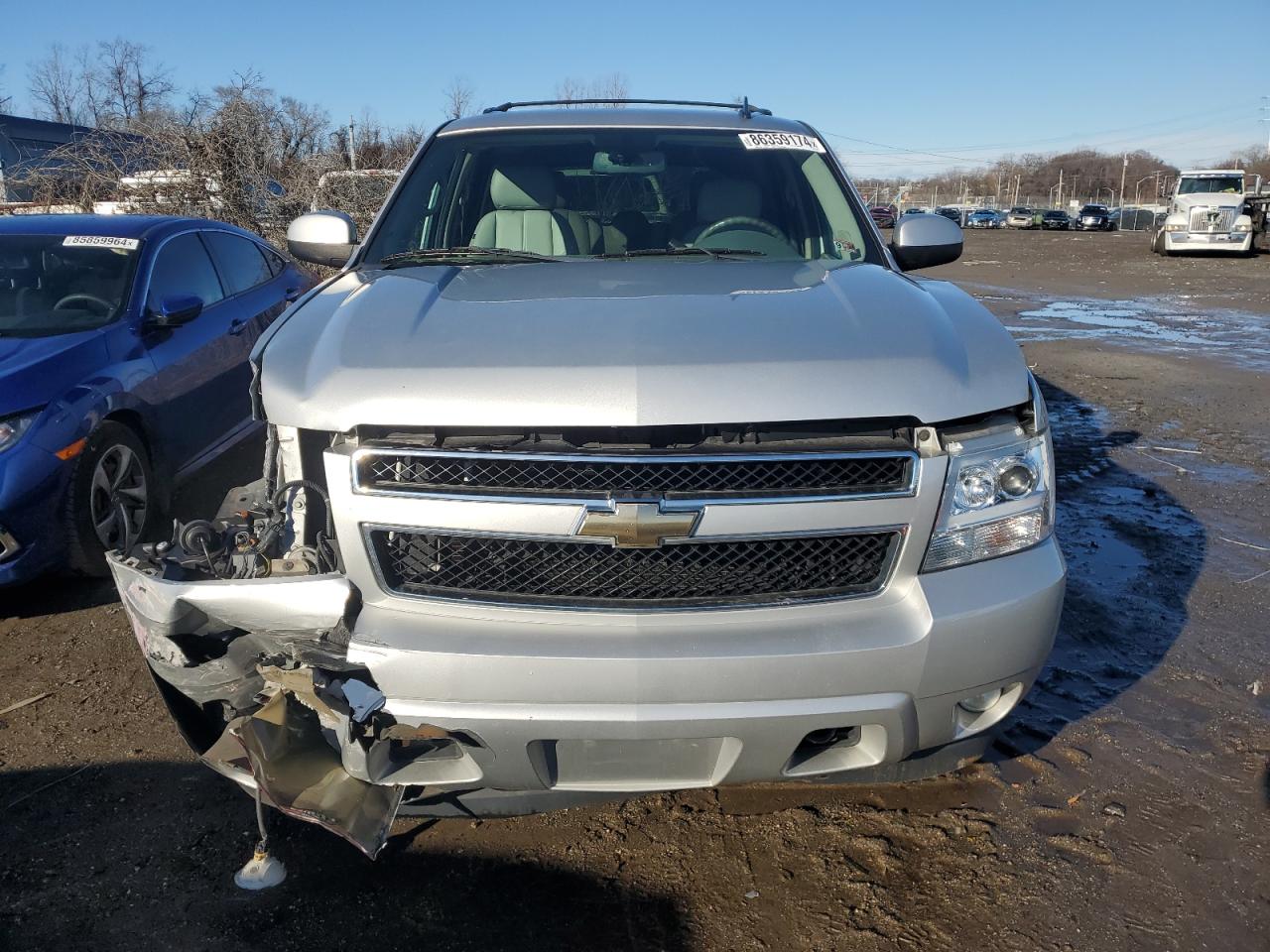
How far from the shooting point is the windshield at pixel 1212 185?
27969 mm

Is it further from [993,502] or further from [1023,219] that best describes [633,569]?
[1023,219]

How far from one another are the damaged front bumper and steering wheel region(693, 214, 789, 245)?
7.05 feet

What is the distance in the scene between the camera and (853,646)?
6.88 ft

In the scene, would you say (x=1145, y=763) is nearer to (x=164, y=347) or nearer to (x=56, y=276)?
(x=164, y=347)

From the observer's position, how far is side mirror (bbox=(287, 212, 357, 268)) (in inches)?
145

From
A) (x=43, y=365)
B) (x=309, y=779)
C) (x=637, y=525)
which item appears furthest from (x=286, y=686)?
(x=43, y=365)

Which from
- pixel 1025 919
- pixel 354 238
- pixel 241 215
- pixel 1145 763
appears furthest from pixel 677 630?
pixel 241 215

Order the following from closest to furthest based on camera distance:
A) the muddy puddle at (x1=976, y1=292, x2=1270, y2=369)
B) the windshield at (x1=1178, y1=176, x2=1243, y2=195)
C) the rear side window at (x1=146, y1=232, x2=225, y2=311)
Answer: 1. the rear side window at (x1=146, y1=232, x2=225, y2=311)
2. the muddy puddle at (x1=976, y1=292, x2=1270, y2=369)
3. the windshield at (x1=1178, y1=176, x2=1243, y2=195)

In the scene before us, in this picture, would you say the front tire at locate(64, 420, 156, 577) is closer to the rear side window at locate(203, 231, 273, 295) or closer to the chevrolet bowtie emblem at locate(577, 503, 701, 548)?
the rear side window at locate(203, 231, 273, 295)

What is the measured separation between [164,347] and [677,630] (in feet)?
13.1

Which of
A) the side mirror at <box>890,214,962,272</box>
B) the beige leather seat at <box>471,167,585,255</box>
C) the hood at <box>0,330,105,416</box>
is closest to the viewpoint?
the beige leather seat at <box>471,167,585,255</box>

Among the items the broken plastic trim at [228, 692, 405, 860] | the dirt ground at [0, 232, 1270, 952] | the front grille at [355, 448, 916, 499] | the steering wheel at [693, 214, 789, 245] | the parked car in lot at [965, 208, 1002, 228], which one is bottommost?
the parked car in lot at [965, 208, 1002, 228]

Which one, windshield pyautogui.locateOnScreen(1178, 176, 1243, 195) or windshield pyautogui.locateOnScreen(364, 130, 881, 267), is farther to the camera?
windshield pyautogui.locateOnScreen(1178, 176, 1243, 195)

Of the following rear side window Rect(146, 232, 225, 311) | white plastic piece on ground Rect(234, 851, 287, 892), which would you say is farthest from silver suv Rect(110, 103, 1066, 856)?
rear side window Rect(146, 232, 225, 311)
